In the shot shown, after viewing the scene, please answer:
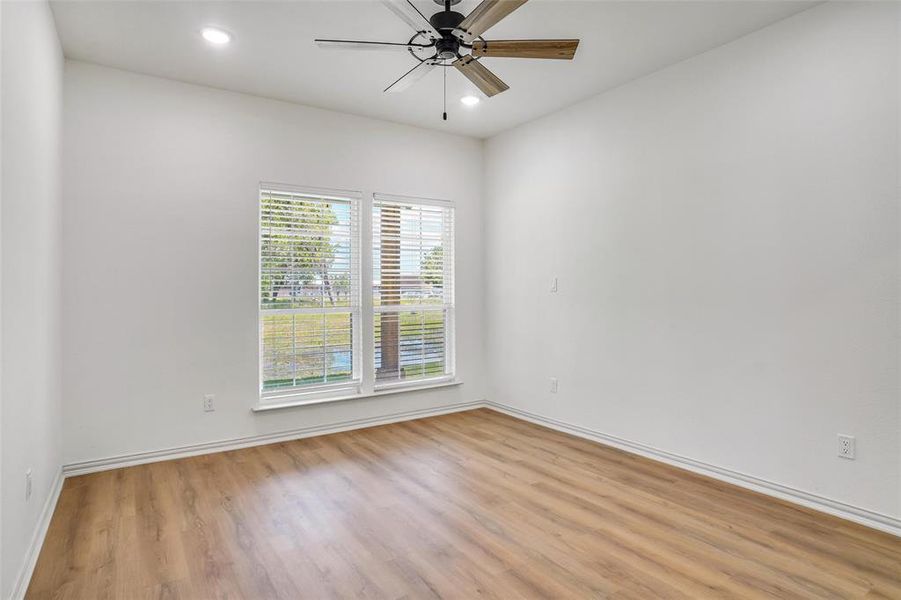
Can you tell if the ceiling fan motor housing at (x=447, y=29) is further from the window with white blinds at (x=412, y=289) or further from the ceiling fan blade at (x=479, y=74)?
the window with white blinds at (x=412, y=289)

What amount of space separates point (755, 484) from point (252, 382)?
370 centimetres

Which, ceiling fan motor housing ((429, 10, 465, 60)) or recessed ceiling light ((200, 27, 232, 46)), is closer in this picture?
ceiling fan motor housing ((429, 10, 465, 60))

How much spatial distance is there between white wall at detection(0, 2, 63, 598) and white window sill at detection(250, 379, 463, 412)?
1.39m

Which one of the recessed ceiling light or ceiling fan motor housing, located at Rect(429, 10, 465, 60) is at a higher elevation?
the recessed ceiling light

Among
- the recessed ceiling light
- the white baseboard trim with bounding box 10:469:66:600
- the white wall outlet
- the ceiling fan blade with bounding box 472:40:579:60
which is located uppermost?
the recessed ceiling light

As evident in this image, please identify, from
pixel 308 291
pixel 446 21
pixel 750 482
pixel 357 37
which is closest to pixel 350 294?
pixel 308 291

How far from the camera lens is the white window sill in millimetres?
4094

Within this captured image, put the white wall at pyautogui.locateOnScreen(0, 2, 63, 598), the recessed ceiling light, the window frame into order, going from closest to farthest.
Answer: the white wall at pyautogui.locateOnScreen(0, 2, 63, 598)
the recessed ceiling light
the window frame

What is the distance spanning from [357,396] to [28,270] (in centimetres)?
270

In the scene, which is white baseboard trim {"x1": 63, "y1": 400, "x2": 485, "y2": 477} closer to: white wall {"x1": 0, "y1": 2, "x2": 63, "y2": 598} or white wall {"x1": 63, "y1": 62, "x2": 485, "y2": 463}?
white wall {"x1": 63, "y1": 62, "x2": 485, "y2": 463}

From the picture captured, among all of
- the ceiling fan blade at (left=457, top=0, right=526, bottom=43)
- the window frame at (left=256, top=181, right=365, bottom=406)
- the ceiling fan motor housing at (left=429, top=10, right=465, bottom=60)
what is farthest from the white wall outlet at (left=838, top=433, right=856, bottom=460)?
the window frame at (left=256, top=181, right=365, bottom=406)

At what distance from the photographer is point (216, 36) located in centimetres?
308

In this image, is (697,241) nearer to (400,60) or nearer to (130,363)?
(400,60)

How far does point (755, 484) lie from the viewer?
308cm
